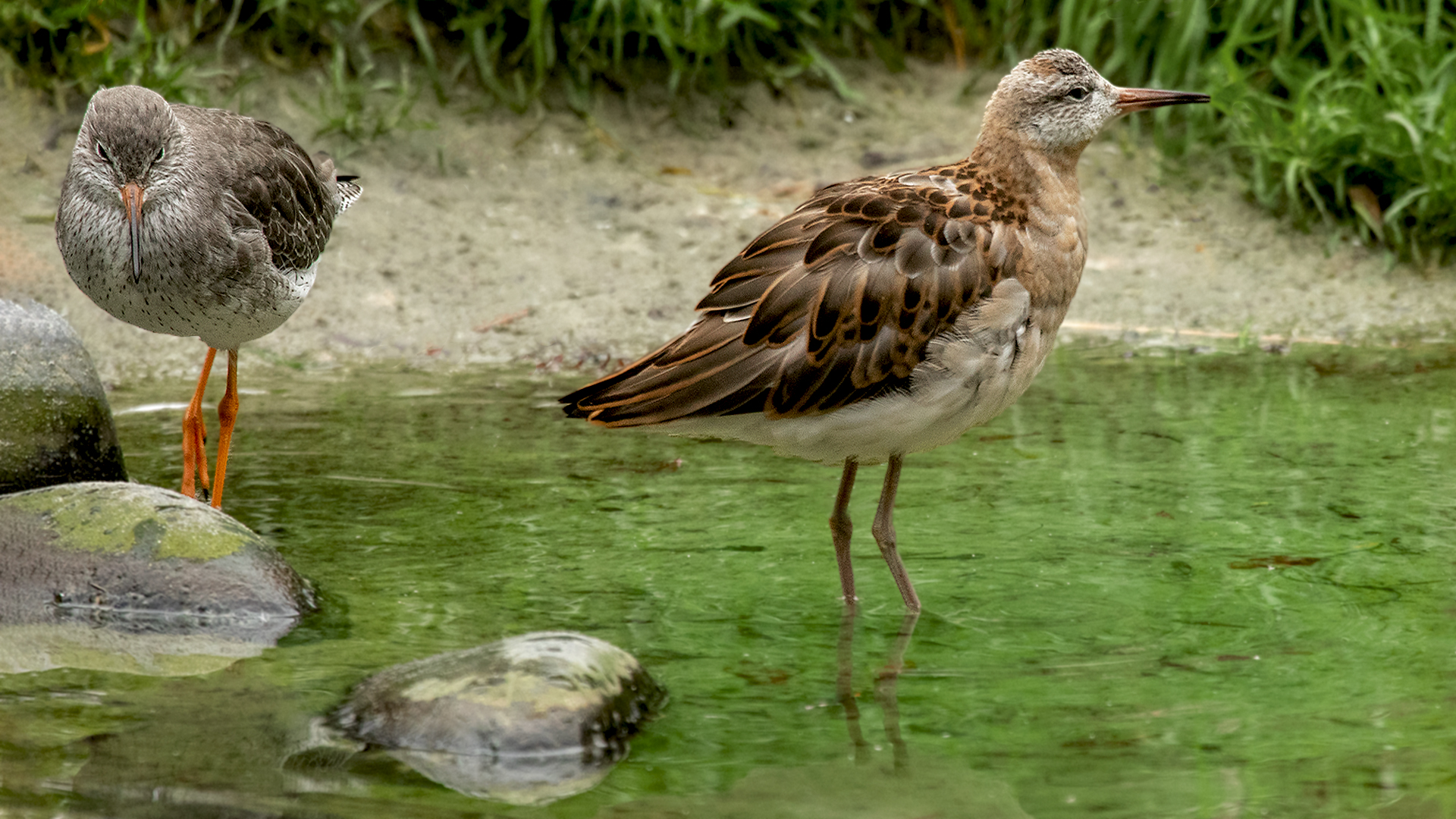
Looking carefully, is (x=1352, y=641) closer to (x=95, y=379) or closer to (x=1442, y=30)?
(x=95, y=379)

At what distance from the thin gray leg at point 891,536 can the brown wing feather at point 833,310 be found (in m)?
0.47

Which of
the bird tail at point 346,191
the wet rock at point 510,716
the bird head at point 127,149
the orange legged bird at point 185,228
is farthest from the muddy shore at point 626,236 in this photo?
the wet rock at point 510,716

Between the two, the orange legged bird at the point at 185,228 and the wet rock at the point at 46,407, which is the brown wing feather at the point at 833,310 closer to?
the orange legged bird at the point at 185,228

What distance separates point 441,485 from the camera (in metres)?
6.52

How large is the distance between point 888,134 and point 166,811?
7160 mm

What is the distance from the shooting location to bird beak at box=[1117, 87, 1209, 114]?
5.70 m

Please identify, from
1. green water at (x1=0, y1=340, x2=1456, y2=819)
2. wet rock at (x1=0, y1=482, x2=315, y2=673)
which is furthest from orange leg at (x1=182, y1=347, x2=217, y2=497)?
wet rock at (x1=0, y1=482, x2=315, y2=673)

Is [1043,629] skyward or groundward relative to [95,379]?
groundward

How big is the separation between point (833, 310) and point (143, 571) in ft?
7.34

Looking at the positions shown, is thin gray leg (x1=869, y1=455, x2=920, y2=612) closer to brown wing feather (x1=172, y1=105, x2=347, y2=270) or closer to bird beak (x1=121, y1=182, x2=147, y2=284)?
brown wing feather (x1=172, y1=105, x2=347, y2=270)

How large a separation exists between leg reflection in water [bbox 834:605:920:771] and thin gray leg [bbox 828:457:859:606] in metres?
0.07

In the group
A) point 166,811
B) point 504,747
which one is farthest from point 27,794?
point 504,747

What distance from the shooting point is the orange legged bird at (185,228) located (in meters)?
5.77

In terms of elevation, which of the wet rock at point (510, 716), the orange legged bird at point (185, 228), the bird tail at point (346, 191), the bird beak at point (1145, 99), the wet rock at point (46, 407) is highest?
the bird beak at point (1145, 99)
